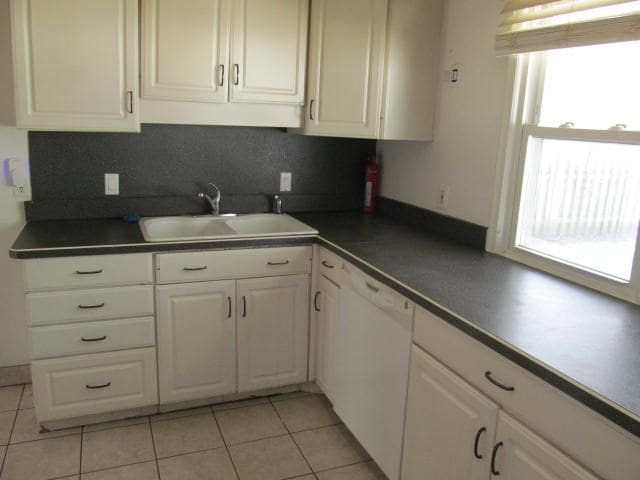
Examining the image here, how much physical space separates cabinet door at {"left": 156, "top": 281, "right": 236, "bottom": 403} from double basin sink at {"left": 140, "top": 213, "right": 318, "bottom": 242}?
33 cm

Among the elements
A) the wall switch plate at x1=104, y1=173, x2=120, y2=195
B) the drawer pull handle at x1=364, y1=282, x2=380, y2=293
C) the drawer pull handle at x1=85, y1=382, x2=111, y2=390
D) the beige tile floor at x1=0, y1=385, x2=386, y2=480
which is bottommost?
the beige tile floor at x1=0, y1=385, x2=386, y2=480

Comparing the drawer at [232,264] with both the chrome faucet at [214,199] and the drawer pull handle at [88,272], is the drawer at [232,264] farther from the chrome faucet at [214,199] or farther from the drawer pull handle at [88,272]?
the chrome faucet at [214,199]

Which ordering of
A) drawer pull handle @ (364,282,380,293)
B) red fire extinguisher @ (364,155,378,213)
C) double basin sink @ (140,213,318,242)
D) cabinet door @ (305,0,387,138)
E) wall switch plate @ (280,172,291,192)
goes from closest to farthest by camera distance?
drawer pull handle @ (364,282,380,293), cabinet door @ (305,0,387,138), double basin sink @ (140,213,318,242), wall switch plate @ (280,172,291,192), red fire extinguisher @ (364,155,378,213)

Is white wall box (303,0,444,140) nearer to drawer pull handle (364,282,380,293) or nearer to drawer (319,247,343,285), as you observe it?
drawer (319,247,343,285)

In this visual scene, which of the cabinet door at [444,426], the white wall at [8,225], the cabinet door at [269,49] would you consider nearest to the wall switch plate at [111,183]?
the white wall at [8,225]

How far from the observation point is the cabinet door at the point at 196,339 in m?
2.57

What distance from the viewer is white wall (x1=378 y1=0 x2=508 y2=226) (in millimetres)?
2465

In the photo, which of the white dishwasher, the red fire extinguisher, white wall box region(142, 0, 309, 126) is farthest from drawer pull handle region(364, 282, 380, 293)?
the red fire extinguisher

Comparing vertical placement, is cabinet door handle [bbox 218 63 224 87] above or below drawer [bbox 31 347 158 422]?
above

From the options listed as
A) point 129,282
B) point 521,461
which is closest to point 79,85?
point 129,282

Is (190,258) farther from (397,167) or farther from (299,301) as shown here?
(397,167)

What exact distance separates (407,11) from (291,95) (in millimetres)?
719


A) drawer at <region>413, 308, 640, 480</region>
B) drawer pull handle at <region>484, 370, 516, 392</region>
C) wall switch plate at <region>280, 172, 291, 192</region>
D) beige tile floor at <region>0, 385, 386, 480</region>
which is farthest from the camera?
wall switch plate at <region>280, 172, 291, 192</region>

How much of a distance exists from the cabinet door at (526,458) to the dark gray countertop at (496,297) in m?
0.18
